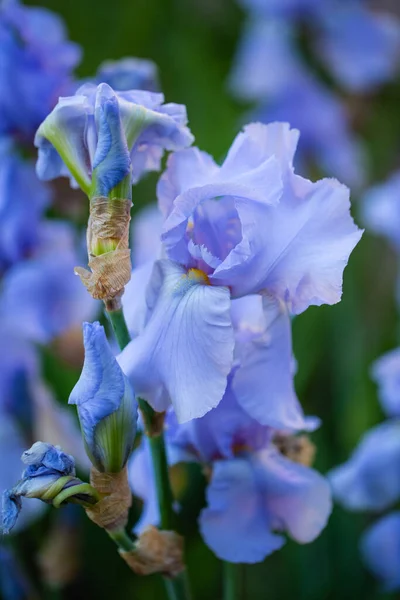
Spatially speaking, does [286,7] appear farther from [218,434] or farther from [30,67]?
[218,434]

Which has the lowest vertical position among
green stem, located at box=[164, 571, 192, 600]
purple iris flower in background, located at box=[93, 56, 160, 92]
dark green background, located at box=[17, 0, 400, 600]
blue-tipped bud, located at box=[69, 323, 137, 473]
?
dark green background, located at box=[17, 0, 400, 600]

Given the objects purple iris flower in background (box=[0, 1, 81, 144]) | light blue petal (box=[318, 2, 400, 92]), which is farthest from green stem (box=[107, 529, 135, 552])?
light blue petal (box=[318, 2, 400, 92])

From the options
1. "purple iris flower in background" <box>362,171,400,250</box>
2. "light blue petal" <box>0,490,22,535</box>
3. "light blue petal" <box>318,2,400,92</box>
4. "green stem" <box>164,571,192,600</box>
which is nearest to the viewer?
"light blue petal" <box>0,490,22,535</box>

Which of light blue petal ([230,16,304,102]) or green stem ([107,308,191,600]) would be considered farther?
light blue petal ([230,16,304,102])

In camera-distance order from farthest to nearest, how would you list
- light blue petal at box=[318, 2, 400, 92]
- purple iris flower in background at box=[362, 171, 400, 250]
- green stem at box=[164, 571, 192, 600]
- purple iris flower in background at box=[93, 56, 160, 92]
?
light blue petal at box=[318, 2, 400, 92] → purple iris flower in background at box=[362, 171, 400, 250] → purple iris flower in background at box=[93, 56, 160, 92] → green stem at box=[164, 571, 192, 600]

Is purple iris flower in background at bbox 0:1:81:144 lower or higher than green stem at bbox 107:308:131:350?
higher

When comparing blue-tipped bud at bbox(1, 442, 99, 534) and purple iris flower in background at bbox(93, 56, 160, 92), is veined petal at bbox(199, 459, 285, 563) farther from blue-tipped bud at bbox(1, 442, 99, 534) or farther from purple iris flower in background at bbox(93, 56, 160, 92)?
purple iris flower in background at bbox(93, 56, 160, 92)

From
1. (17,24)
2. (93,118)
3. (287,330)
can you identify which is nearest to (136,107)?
(93,118)
